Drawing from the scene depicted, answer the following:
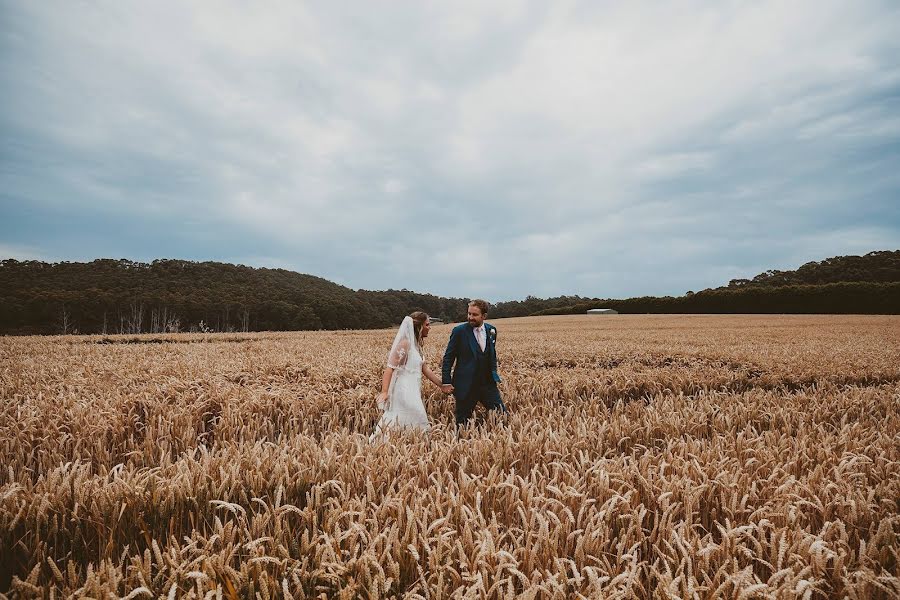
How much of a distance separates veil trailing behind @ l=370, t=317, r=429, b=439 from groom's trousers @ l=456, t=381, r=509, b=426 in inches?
23.7

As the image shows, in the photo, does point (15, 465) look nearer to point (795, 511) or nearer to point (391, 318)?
point (795, 511)

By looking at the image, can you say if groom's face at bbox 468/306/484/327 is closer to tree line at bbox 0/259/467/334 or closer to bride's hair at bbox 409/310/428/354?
bride's hair at bbox 409/310/428/354

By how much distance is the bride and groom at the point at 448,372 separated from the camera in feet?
20.6

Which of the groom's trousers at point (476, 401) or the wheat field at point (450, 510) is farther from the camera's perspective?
the groom's trousers at point (476, 401)

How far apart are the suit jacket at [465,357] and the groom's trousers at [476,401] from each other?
0.32ft

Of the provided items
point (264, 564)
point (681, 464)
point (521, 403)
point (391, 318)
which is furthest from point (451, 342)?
point (391, 318)

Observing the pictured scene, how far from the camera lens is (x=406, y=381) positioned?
6.34 metres

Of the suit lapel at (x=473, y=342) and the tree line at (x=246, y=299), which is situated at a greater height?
the tree line at (x=246, y=299)

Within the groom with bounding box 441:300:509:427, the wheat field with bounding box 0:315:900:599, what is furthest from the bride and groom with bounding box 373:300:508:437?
the wheat field with bounding box 0:315:900:599

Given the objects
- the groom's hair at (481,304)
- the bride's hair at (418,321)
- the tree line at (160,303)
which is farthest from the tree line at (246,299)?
the groom's hair at (481,304)

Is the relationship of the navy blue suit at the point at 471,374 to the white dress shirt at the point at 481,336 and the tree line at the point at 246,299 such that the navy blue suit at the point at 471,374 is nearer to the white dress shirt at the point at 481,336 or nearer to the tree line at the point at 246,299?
the white dress shirt at the point at 481,336

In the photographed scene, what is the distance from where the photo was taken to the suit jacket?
6.64 metres

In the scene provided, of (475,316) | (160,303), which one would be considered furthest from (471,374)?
(160,303)

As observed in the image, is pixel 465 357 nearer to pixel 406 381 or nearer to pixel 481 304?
pixel 481 304
